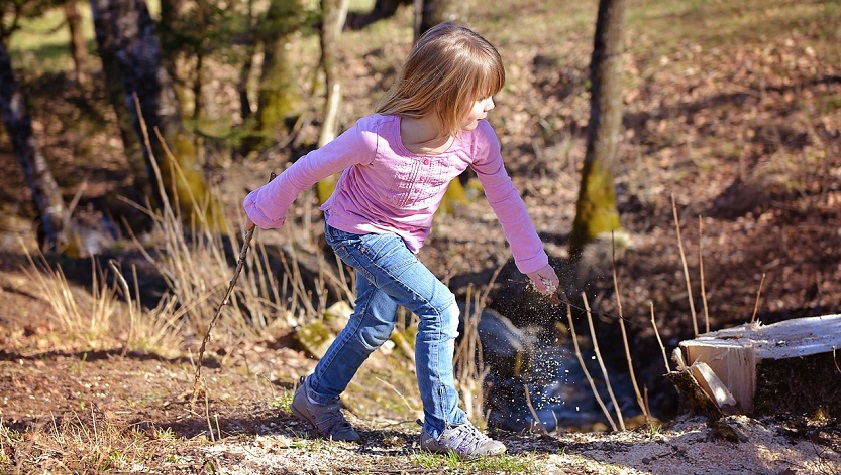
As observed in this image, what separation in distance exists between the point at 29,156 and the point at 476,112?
27.3ft

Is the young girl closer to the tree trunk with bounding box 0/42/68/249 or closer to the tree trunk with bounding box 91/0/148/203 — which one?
the tree trunk with bounding box 91/0/148/203

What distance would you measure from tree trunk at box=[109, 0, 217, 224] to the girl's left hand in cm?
479

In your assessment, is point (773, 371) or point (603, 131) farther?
point (603, 131)

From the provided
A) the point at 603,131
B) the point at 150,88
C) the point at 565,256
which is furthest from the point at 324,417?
the point at 150,88

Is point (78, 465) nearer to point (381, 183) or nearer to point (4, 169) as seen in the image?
point (381, 183)

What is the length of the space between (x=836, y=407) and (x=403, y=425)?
6.42ft

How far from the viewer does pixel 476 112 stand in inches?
105

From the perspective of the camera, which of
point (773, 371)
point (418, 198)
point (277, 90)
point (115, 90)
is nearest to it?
point (418, 198)

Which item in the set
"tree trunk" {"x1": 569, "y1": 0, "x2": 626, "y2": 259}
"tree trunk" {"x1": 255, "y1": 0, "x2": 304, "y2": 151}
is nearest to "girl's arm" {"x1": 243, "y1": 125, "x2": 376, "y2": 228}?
"tree trunk" {"x1": 569, "y1": 0, "x2": 626, "y2": 259}

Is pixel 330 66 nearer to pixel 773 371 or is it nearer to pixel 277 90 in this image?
pixel 277 90

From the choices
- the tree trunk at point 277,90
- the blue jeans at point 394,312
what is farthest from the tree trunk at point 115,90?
the blue jeans at point 394,312

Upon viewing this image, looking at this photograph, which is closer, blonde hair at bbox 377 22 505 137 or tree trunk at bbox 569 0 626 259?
blonde hair at bbox 377 22 505 137

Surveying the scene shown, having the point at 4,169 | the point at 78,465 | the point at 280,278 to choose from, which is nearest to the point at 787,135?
the point at 280,278

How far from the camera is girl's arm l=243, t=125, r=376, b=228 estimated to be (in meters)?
2.67
